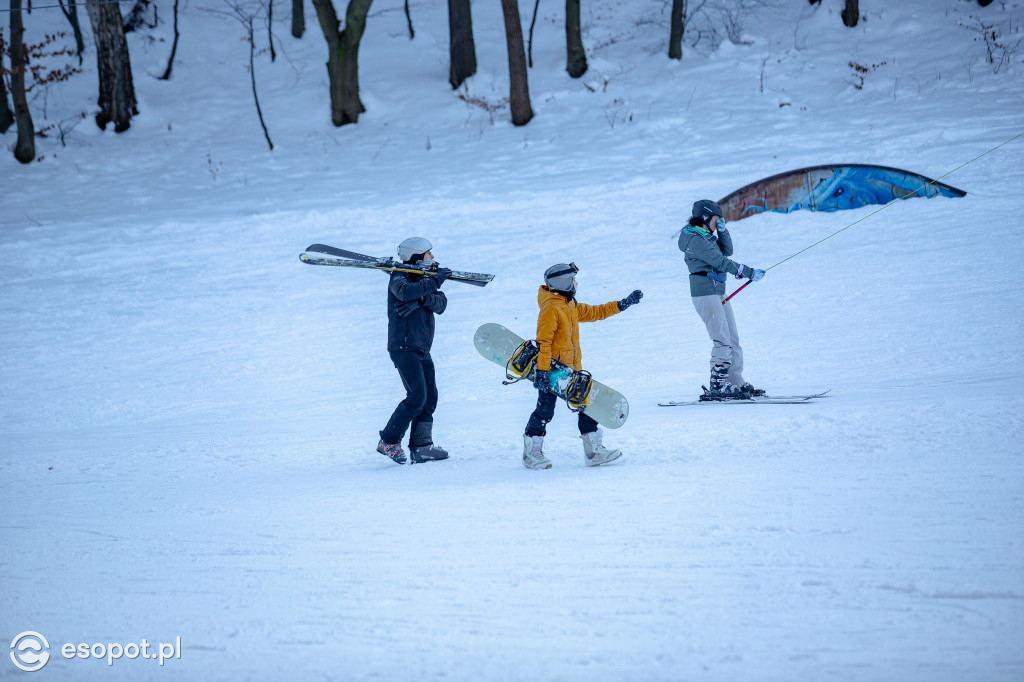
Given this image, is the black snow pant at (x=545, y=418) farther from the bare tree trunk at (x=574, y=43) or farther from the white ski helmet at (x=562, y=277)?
the bare tree trunk at (x=574, y=43)

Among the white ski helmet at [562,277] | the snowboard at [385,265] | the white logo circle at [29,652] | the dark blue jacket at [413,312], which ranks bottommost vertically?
the white logo circle at [29,652]

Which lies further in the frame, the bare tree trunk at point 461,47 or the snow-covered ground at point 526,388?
the bare tree trunk at point 461,47

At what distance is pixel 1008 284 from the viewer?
359 inches

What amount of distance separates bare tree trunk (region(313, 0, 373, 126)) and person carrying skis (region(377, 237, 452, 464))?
13.8 m

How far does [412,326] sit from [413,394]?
20.0 inches

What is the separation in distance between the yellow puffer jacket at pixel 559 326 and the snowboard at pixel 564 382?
0.34 feet

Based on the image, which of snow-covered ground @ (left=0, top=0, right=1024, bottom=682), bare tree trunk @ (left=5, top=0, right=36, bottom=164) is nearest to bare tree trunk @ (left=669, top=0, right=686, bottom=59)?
snow-covered ground @ (left=0, top=0, right=1024, bottom=682)

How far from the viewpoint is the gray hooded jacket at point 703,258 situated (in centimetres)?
698

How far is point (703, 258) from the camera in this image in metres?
7.02

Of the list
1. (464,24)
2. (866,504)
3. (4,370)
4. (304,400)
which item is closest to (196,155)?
(464,24)

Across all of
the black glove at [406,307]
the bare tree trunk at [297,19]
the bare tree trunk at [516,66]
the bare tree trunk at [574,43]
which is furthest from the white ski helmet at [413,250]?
the bare tree trunk at [297,19]

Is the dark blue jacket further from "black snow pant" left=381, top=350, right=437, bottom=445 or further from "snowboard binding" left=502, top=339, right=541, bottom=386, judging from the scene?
"snowboard binding" left=502, top=339, right=541, bottom=386

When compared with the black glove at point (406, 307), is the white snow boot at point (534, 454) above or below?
below

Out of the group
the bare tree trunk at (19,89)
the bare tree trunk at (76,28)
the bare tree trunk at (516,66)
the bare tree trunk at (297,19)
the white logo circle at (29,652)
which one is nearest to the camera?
the white logo circle at (29,652)
